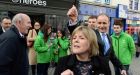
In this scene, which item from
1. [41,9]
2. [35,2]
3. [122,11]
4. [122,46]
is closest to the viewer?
[122,46]

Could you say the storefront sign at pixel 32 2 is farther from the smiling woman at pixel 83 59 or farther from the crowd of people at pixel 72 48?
the smiling woman at pixel 83 59

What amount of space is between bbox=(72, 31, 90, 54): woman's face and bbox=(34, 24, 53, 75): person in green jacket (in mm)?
5895

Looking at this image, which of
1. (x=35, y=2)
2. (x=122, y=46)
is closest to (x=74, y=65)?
(x=122, y=46)

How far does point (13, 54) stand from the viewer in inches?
199

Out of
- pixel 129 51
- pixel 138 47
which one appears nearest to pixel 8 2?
pixel 138 47

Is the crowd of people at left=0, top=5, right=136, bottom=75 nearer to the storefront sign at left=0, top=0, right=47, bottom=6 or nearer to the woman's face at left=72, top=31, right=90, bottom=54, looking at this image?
the woman's face at left=72, top=31, right=90, bottom=54

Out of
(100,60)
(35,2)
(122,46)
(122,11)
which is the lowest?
(122,11)

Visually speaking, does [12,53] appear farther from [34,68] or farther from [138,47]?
[138,47]

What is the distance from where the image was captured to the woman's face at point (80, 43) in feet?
11.6

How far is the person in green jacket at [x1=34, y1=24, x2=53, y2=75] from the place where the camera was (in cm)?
945

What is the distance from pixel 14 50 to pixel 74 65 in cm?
173

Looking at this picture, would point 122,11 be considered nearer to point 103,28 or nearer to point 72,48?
Answer: point 103,28

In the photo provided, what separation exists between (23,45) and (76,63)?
74.1 inches

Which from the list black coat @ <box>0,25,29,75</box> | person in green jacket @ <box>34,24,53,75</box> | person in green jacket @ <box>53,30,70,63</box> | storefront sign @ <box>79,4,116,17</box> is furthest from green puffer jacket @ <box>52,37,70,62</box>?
storefront sign @ <box>79,4,116,17</box>
